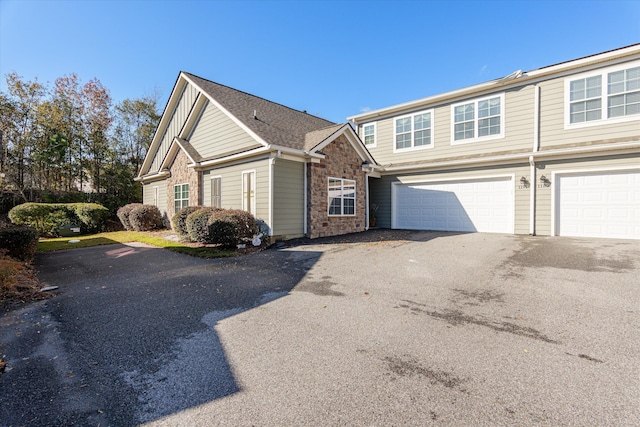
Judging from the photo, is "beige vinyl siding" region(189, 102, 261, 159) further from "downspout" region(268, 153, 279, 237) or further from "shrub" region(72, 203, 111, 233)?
"shrub" region(72, 203, 111, 233)

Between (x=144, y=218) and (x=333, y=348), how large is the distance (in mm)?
15260

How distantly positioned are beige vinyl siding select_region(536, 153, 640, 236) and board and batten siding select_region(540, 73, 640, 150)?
74 centimetres

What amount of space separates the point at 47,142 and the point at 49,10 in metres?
12.8

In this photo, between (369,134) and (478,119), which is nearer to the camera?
(478,119)

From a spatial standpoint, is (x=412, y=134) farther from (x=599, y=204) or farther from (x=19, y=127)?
(x=19, y=127)

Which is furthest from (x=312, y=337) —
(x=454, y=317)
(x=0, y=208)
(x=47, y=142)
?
(x=47, y=142)

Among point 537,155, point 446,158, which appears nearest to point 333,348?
point 537,155

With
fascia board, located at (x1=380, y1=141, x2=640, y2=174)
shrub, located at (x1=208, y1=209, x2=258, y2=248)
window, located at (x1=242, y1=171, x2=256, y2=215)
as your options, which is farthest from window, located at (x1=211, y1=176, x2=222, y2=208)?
fascia board, located at (x1=380, y1=141, x2=640, y2=174)

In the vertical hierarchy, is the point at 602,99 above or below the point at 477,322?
above

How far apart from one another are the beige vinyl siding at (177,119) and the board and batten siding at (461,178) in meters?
10.2

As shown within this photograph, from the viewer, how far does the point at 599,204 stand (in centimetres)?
970

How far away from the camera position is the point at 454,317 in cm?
400

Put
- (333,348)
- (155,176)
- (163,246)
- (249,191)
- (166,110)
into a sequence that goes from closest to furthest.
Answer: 1. (333,348)
2. (163,246)
3. (249,191)
4. (166,110)
5. (155,176)

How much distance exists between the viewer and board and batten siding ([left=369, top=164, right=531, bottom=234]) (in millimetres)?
10922
